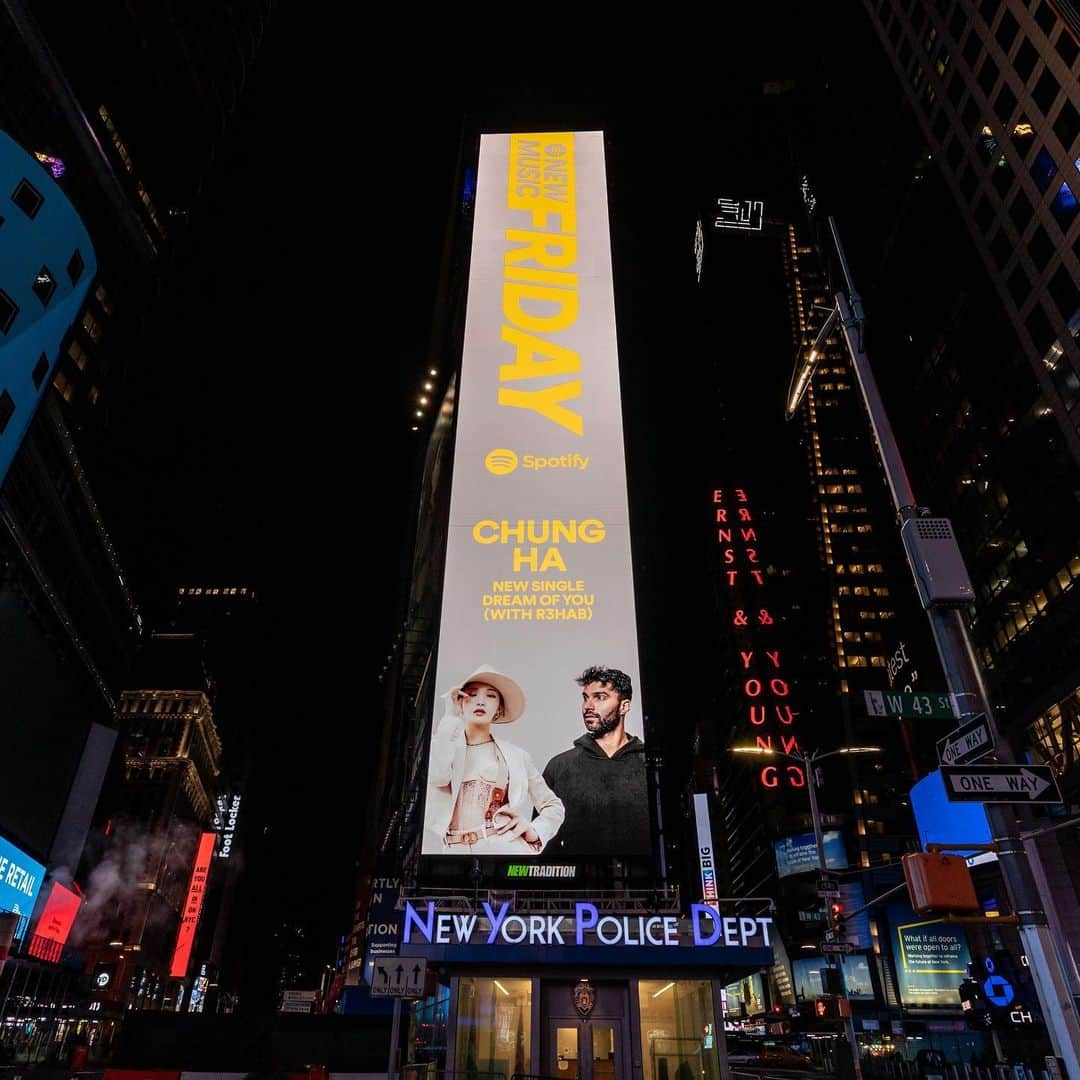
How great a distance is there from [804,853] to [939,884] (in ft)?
331

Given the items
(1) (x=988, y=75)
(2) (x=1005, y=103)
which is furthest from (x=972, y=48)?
(2) (x=1005, y=103)

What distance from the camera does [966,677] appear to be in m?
7.59

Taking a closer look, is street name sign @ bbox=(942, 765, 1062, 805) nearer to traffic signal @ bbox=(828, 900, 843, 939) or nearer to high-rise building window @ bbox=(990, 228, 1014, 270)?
traffic signal @ bbox=(828, 900, 843, 939)

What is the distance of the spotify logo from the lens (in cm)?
2895

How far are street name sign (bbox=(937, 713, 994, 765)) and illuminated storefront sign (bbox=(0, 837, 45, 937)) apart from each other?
1289 inches

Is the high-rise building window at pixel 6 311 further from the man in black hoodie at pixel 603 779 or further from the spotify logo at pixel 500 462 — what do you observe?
the man in black hoodie at pixel 603 779

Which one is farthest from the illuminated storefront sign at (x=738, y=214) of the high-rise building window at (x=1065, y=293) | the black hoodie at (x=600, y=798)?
the high-rise building window at (x=1065, y=293)

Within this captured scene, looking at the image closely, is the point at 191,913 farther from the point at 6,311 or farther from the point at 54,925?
the point at 6,311

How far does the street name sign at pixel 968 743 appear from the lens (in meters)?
7.19

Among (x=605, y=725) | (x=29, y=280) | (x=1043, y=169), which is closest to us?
(x=605, y=725)

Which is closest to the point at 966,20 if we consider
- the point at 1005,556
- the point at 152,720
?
the point at 1005,556

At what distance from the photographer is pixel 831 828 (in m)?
97.9

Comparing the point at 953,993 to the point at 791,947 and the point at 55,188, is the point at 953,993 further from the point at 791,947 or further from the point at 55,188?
the point at 55,188

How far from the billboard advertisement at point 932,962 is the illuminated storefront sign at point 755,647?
72.1ft
